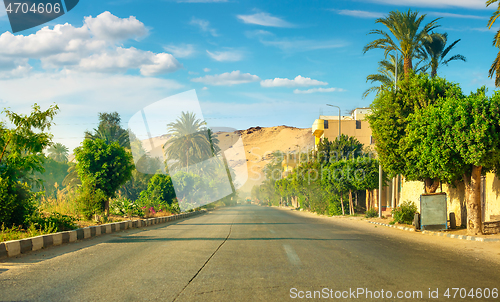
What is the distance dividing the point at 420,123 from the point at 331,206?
22.9m

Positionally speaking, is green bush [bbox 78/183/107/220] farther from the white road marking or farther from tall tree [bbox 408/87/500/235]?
tall tree [bbox 408/87/500/235]

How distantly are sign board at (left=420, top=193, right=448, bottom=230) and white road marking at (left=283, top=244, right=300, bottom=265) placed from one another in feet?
29.8

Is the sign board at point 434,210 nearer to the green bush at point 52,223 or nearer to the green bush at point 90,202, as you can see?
the green bush at point 52,223

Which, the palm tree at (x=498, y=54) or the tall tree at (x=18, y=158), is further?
the palm tree at (x=498, y=54)

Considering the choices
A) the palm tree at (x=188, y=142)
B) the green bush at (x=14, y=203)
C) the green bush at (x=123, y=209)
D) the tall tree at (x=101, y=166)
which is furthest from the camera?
the palm tree at (x=188, y=142)

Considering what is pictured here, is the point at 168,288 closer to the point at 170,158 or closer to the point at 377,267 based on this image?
the point at 377,267

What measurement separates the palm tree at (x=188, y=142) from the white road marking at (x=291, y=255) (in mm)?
49804

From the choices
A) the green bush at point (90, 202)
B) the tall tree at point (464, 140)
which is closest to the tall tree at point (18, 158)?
the green bush at point (90, 202)

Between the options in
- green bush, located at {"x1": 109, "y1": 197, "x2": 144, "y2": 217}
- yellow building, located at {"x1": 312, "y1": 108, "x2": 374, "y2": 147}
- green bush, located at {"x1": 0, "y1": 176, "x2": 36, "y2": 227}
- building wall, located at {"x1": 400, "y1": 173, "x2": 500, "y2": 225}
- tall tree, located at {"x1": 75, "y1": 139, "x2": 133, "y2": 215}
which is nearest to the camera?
green bush, located at {"x1": 0, "y1": 176, "x2": 36, "y2": 227}

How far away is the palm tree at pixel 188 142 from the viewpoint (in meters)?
59.8

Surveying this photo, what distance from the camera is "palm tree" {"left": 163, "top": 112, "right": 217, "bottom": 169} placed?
196 ft

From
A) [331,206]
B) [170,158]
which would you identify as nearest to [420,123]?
[331,206]

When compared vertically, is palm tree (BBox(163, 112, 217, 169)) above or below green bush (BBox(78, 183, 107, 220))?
above

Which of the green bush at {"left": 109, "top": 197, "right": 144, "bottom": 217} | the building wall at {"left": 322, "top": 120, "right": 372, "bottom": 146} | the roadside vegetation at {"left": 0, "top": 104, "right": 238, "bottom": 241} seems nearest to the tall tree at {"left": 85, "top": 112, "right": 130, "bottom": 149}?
the roadside vegetation at {"left": 0, "top": 104, "right": 238, "bottom": 241}
